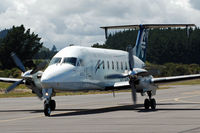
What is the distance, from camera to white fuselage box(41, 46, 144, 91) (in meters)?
23.0

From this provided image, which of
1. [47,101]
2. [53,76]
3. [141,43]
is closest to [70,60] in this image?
[53,76]

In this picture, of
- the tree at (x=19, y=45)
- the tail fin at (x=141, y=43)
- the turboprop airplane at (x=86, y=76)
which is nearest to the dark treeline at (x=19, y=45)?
the tree at (x=19, y=45)

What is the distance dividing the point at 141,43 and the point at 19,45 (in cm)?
8784

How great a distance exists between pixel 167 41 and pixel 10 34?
95.2 metres

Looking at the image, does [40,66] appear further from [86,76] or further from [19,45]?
[19,45]

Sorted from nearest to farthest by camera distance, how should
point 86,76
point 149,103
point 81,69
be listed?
point 81,69
point 86,76
point 149,103

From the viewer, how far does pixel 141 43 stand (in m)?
35.5

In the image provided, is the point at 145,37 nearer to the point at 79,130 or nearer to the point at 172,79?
the point at 172,79

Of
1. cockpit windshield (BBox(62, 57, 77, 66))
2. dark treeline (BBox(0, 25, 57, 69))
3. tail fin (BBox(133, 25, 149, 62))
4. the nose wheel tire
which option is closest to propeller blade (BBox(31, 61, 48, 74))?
cockpit windshield (BBox(62, 57, 77, 66))

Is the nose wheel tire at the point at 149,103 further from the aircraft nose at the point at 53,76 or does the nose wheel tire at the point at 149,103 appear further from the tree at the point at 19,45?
the tree at the point at 19,45

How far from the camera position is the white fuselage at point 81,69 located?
23.0 metres

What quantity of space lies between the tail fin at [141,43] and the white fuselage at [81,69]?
510 centimetres

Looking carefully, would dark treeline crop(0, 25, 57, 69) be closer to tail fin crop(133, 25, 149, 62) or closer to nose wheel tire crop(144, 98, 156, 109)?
tail fin crop(133, 25, 149, 62)

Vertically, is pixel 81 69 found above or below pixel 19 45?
below
